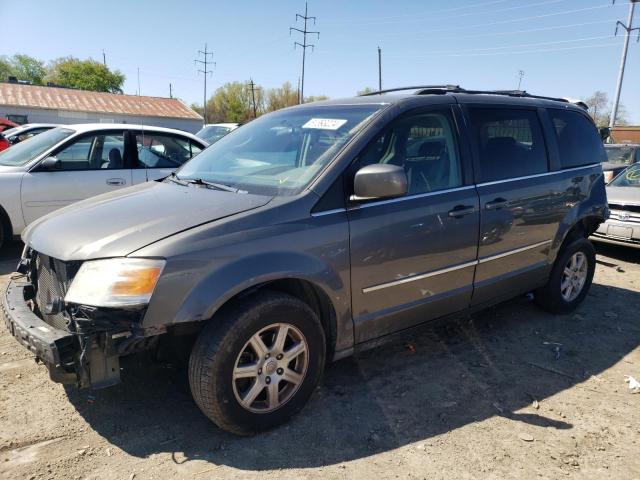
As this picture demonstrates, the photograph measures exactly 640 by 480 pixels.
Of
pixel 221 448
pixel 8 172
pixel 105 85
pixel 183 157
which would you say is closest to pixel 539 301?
pixel 221 448

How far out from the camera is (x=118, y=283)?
7.50 feet

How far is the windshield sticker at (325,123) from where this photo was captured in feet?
10.6

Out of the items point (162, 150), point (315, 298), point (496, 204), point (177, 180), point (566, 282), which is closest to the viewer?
point (315, 298)

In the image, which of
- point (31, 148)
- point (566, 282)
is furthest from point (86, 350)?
point (31, 148)

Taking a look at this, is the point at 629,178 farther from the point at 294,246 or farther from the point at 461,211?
the point at 294,246

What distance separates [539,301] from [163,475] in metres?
3.75

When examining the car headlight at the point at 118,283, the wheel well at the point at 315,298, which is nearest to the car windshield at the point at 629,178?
the wheel well at the point at 315,298

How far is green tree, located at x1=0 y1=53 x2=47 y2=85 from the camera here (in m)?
81.2

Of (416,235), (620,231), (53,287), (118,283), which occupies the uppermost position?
(416,235)

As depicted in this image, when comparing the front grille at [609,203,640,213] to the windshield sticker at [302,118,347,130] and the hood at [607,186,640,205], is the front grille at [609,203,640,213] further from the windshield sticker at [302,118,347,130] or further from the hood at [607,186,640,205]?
the windshield sticker at [302,118,347,130]

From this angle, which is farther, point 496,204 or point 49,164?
point 49,164

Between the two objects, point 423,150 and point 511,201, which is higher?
point 423,150

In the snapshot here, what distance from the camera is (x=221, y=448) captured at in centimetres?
262

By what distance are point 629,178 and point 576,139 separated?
14.6 ft
